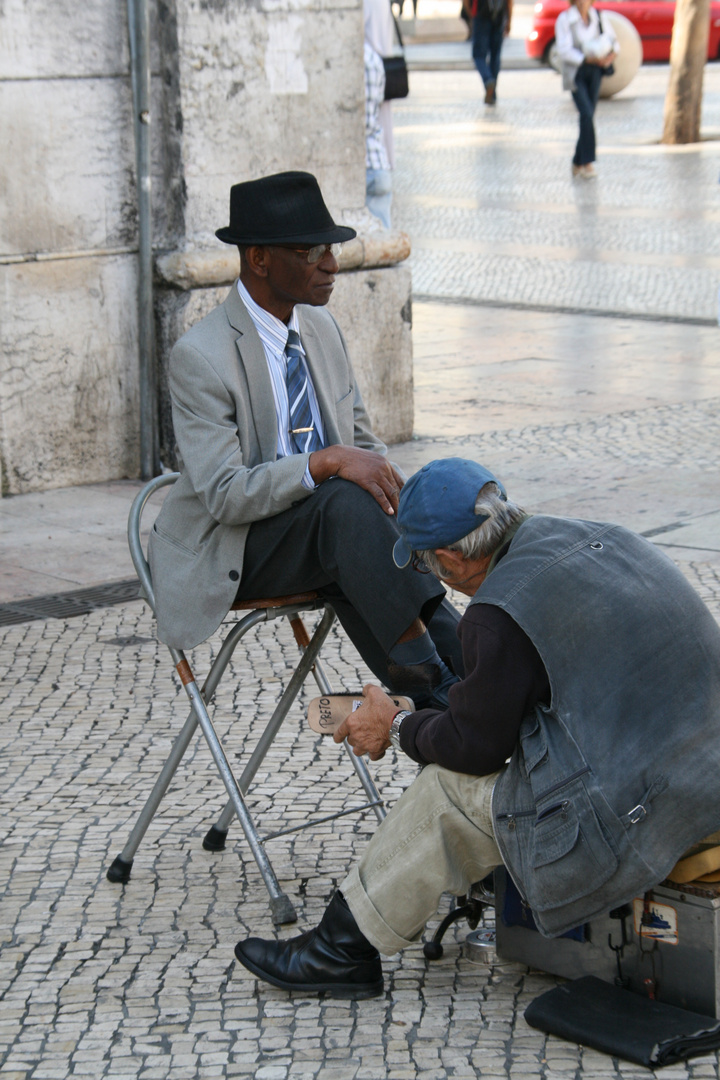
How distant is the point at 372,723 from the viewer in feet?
9.36

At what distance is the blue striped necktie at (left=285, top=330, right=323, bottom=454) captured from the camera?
348 cm

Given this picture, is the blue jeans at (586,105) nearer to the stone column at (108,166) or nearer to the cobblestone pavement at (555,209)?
the cobblestone pavement at (555,209)

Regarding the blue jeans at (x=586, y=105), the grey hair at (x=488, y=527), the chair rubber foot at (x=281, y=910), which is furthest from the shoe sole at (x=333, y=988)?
the blue jeans at (x=586, y=105)

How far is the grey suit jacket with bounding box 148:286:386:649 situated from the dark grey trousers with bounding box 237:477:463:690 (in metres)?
0.04

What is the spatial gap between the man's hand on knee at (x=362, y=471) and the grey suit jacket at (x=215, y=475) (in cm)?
4

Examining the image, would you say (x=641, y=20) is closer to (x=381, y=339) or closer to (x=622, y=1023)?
(x=381, y=339)

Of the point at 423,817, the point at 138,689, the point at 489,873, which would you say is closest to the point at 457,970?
the point at 489,873

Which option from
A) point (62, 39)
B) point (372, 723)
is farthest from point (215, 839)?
point (62, 39)

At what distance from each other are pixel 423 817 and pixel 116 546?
11.1 ft

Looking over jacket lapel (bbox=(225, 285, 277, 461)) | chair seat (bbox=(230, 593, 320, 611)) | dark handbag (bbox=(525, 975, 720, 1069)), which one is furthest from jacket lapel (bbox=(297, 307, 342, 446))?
dark handbag (bbox=(525, 975, 720, 1069))

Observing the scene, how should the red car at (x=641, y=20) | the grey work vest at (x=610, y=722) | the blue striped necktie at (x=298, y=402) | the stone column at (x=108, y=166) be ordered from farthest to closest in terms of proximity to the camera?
the red car at (x=641, y=20) → the stone column at (x=108, y=166) → the blue striped necktie at (x=298, y=402) → the grey work vest at (x=610, y=722)

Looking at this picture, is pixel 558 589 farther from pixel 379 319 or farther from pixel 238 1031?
pixel 379 319

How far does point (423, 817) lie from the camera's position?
274 cm

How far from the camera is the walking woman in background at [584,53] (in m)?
16.6
